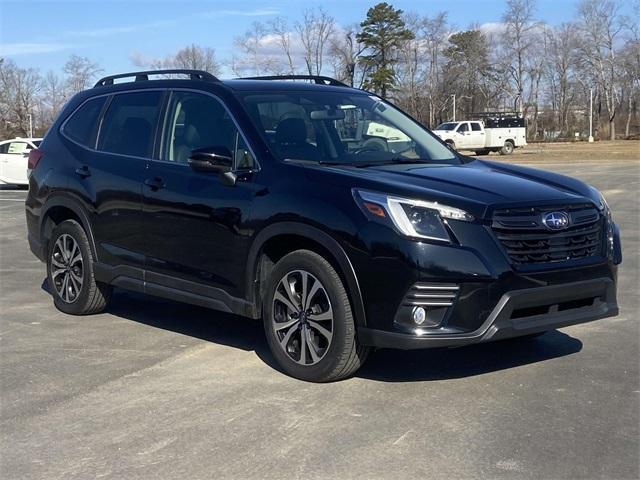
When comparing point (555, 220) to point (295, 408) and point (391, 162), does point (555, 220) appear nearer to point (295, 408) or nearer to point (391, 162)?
point (391, 162)

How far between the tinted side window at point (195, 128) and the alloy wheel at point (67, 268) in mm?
1450

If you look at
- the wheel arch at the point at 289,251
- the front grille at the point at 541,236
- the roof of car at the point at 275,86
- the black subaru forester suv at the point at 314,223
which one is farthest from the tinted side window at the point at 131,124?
the front grille at the point at 541,236

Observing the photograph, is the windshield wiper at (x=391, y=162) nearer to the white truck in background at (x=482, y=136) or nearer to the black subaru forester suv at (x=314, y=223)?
the black subaru forester suv at (x=314, y=223)

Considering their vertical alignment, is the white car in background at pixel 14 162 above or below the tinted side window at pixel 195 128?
below

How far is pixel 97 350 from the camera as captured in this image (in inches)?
238

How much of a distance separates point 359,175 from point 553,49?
3615 inches

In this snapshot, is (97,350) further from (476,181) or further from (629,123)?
(629,123)

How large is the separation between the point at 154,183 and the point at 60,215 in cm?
161

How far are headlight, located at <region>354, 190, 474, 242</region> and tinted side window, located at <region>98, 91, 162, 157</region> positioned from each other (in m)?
2.30

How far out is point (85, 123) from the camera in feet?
23.4

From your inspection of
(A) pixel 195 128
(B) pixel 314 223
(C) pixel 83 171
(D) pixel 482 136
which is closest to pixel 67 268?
(C) pixel 83 171

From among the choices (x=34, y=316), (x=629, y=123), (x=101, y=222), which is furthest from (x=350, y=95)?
(x=629, y=123)

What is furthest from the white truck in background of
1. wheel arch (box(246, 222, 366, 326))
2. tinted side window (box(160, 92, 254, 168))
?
wheel arch (box(246, 222, 366, 326))

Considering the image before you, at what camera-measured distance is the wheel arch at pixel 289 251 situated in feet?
15.7
